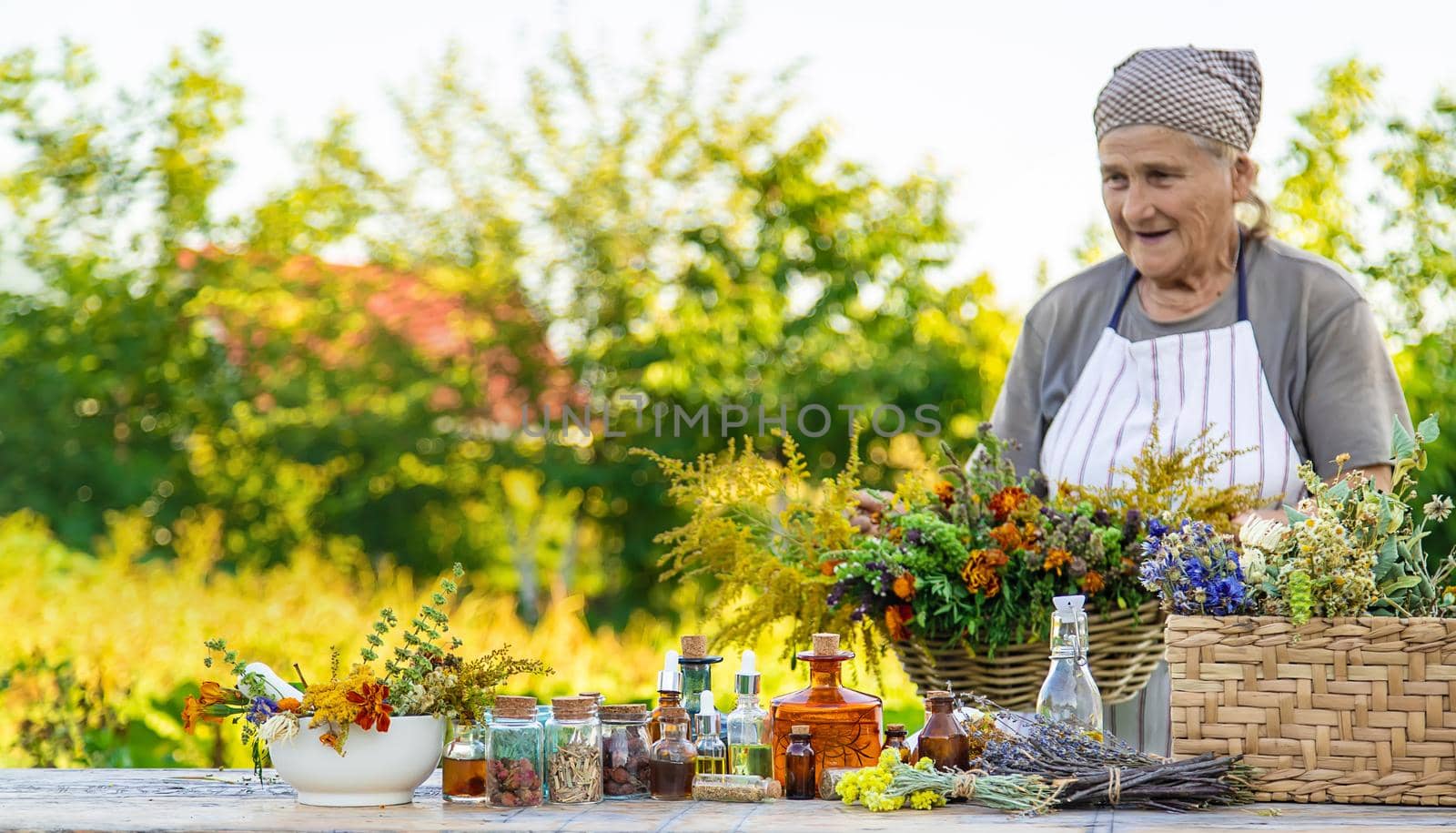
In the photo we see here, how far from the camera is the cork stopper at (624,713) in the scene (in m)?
2.14

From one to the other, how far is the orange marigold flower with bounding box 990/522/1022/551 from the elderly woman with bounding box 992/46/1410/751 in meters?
0.26

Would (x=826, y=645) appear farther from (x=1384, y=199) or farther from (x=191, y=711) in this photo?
(x=1384, y=199)

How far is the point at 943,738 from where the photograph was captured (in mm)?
2068

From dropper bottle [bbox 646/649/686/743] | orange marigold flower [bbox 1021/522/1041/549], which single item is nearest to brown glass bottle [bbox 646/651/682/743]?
dropper bottle [bbox 646/649/686/743]

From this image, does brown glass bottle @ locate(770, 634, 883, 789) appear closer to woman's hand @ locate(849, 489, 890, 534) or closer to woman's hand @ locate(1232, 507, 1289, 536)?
woman's hand @ locate(849, 489, 890, 534)

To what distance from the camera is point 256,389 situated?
7555 millimetres

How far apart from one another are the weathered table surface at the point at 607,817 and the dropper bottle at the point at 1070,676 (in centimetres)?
20

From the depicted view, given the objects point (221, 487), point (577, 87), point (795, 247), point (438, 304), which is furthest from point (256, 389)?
point (795, 247)

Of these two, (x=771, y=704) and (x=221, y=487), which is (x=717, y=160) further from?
(x=771, y=704)

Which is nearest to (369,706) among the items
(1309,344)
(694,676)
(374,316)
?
(694,676)

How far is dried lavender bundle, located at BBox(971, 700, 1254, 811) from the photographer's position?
6.34ft

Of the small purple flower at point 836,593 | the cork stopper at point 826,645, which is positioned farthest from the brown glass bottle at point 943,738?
the small purple flower at point 836,593

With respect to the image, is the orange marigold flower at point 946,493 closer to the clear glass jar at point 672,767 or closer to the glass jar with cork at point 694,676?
the glass jar with cork at point 694,676

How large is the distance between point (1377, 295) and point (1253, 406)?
384 cm
